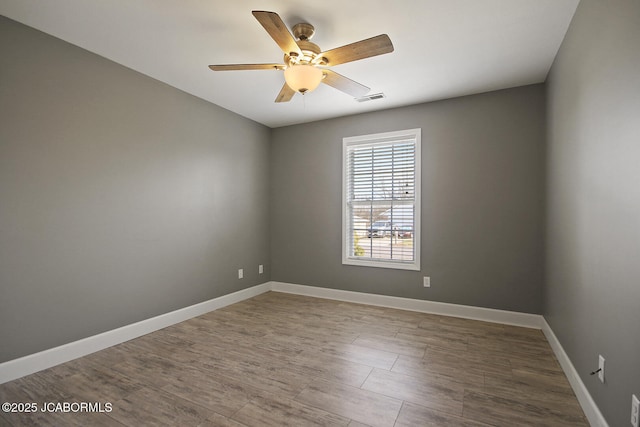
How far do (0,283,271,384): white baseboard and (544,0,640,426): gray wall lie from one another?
3.53 meters

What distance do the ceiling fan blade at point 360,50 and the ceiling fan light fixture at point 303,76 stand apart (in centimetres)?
13

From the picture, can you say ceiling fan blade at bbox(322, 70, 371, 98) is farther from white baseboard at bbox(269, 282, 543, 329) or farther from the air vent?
white baseboard at bbox(269, 282, 543, 329)

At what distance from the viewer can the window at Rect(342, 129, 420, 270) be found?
3.88 meters

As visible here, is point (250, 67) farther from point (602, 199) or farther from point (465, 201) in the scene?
point (465, 201)

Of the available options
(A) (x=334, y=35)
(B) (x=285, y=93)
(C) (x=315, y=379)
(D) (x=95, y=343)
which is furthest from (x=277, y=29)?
(D) (x=95, y=343)

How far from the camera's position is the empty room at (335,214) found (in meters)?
1.79

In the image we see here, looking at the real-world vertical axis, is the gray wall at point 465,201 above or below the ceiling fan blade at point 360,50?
below

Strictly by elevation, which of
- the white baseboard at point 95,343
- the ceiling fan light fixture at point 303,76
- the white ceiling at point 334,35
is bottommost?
the white baseboard at point 95,343

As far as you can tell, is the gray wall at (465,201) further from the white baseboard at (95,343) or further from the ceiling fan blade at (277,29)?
the ceiling fan blade at (277,29)

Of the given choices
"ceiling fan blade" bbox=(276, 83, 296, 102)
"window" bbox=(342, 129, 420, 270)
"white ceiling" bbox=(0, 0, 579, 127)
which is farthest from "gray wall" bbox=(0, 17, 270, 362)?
"window" bbox=(342, 129, 420, 270)

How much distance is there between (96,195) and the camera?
2.66 m

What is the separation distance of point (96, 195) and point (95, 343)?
1285 millimetres

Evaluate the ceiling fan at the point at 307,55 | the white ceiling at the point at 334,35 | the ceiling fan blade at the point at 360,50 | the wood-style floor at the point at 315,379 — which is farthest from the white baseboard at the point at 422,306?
the ceiling fan blade at the point at 360,50

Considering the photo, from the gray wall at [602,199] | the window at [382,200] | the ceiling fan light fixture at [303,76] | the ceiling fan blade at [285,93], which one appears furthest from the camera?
the window at [382,200]
